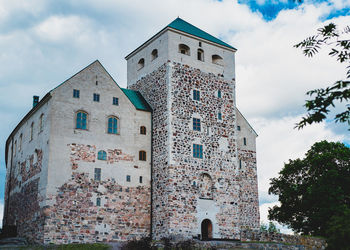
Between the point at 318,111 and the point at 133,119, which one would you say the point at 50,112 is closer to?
the point at 133,119

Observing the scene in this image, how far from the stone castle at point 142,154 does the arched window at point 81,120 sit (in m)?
0.07

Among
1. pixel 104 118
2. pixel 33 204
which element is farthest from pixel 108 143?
pixel 33 204

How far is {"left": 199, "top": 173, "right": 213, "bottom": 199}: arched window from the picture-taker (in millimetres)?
33719

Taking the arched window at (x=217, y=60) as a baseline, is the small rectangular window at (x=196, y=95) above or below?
below

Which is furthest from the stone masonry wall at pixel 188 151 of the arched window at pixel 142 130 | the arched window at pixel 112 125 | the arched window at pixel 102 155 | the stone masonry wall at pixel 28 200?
the stone masonry wall at pixel 28 200

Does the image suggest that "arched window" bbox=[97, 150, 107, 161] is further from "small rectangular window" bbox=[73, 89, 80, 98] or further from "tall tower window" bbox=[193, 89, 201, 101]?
"tall tower window" bbox=[193, 89, 201, 101]

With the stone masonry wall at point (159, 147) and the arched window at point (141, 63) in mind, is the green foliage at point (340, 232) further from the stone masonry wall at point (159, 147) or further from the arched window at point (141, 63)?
the arched window at point (141, 63)

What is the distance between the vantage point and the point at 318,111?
31.8 ft

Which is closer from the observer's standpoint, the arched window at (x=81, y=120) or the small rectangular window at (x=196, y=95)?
the arched window at (x=81, y=120)

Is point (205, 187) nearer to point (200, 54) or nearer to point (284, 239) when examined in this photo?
point (284, 239)

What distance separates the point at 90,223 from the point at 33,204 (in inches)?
183

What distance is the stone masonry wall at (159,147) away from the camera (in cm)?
3209

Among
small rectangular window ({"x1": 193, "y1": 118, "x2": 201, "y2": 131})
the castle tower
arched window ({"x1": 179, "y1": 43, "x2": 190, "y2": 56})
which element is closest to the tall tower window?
the castle tower

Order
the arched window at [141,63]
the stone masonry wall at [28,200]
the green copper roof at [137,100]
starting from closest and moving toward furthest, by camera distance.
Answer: the stone masonry wall at [28,200] < the green copper roof at [137,100] < the arched window at [141,63]
